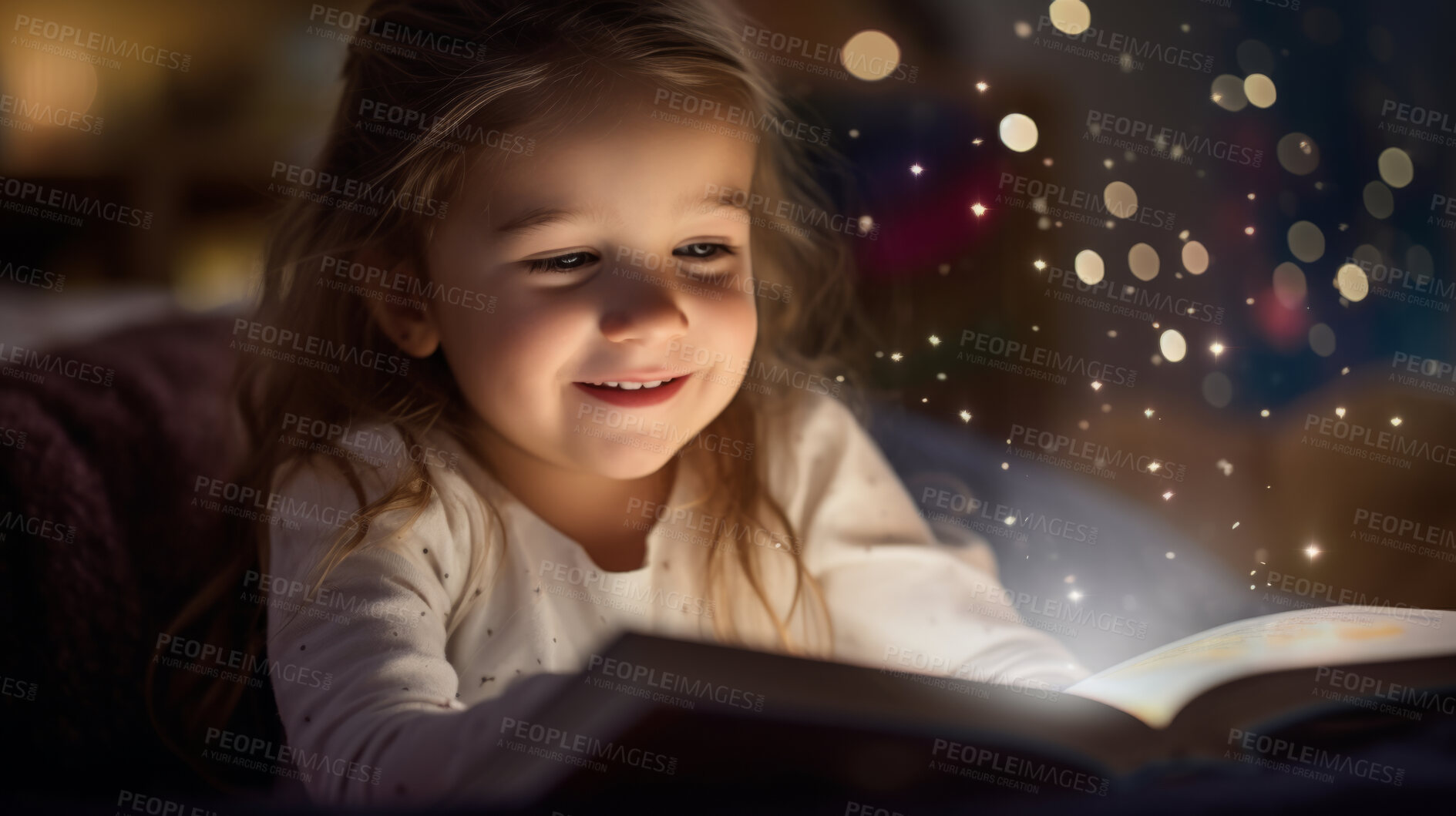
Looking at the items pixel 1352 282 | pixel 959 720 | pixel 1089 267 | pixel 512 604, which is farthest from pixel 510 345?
pixel 1352 282

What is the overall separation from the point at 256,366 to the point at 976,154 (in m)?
A: 0.73

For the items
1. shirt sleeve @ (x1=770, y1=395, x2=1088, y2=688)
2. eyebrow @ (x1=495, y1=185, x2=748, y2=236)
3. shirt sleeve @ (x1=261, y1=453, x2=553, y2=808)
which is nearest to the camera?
shirt sleeve @ (x1=261, y1=453, x2=553, y2=808)

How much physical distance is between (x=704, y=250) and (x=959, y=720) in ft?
1.41

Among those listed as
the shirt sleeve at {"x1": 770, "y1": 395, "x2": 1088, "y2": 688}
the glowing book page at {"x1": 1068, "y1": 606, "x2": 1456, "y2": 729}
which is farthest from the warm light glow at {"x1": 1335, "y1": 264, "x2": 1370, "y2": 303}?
the shirt sleeve at {"x1": 770, "y1": 395, "x2": 1088, "y2": 688}

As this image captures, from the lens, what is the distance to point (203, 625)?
79cm

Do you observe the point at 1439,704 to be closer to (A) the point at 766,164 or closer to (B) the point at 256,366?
(A) the point at 766,164

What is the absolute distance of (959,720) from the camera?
656 millimetres

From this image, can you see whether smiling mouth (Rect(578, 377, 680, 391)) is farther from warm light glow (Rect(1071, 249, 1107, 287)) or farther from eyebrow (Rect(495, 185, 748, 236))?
warm light glow (Rect(1071, 249, 1107, 287))

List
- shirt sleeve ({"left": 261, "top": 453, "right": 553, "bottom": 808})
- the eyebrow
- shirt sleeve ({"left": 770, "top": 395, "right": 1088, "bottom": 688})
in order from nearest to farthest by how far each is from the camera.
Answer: shirt sleeve ({"left": 261, "top": 453, "right": 553, "bottom": 808}) < the eyebrow < shirt sleeve ({"left": 770, "top": 395, "right": 1088, "bottom": 688})

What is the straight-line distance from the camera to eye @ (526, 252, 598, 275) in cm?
73

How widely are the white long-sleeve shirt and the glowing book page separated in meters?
0.12

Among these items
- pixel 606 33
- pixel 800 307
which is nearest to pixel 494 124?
pixel 606 33

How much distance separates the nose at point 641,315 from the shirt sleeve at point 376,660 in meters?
0.21

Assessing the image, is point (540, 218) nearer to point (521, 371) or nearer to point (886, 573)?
point (521, 371)
